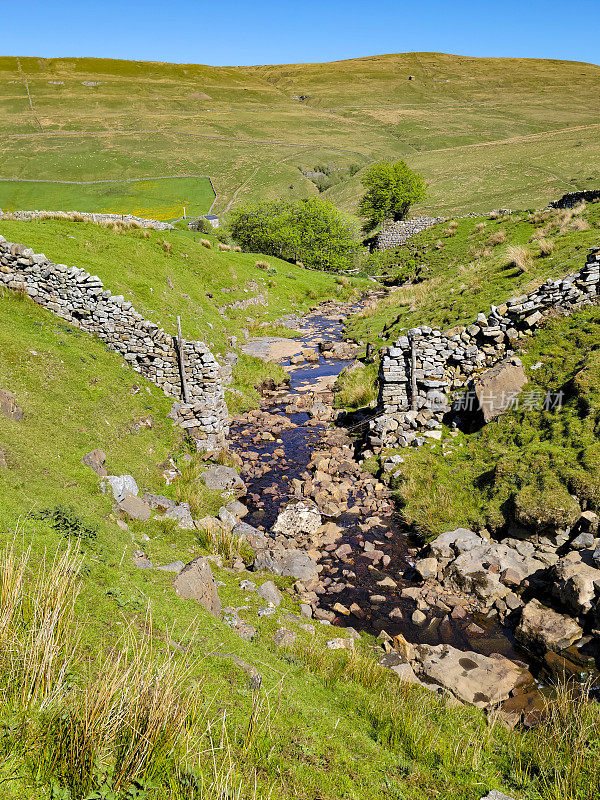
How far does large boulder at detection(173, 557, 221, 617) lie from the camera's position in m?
8.70

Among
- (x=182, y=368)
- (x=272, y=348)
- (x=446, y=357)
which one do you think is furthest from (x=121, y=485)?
(x=272, y=348)

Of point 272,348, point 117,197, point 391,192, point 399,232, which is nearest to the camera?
point 272,348

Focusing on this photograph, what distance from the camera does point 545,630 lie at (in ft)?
32.4

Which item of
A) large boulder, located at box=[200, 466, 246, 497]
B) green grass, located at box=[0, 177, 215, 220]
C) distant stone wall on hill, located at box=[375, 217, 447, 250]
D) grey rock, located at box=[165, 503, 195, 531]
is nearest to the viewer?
grey rock, located at box=[165, 503, 195, 531]

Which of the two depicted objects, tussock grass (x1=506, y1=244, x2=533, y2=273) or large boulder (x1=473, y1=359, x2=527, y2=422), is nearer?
large boulder (x1=473, y1=359, x2=527, y2=422)

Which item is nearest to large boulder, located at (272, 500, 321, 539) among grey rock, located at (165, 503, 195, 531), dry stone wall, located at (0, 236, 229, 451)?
grey rock, located at (165, 503, 195, 531)

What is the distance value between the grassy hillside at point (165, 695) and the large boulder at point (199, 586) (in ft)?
0.88

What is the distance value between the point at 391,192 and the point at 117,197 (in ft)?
185

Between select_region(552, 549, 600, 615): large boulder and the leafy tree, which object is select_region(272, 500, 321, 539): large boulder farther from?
the leafy tree

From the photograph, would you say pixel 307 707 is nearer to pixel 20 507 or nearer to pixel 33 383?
pixel 20 507

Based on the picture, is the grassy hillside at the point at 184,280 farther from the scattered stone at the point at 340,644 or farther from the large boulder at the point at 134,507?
the scattered stone at the point at 340,644

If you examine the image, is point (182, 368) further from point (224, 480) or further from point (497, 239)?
point (497, 239)

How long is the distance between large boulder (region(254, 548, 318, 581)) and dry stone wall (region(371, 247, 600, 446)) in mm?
6788

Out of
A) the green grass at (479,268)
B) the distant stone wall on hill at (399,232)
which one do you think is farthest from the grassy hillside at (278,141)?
the green grass at (479,268)
